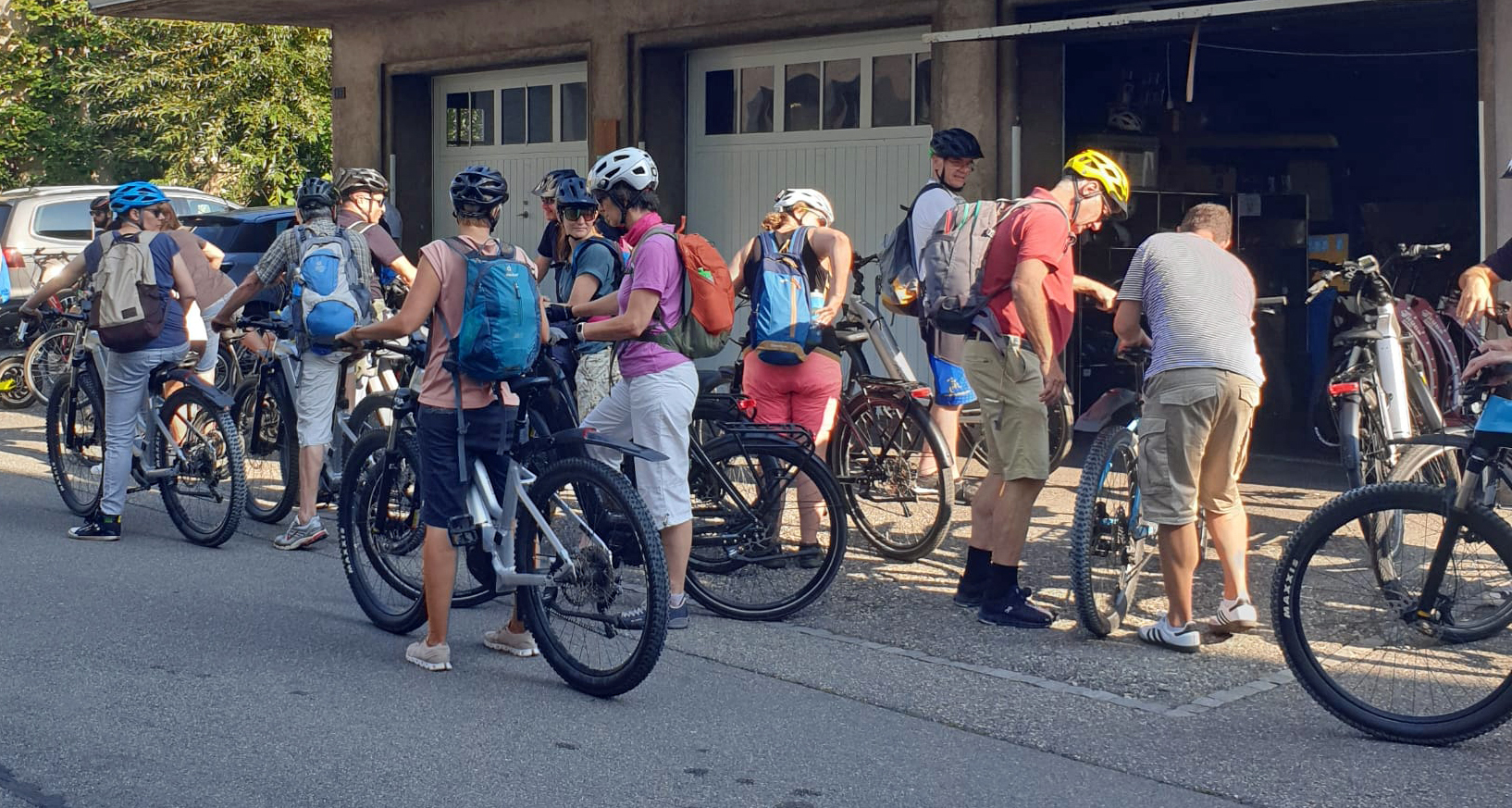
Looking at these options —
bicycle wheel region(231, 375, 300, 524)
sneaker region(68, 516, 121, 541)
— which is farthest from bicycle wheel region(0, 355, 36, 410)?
sneaker region(68, 516, 121, 541)

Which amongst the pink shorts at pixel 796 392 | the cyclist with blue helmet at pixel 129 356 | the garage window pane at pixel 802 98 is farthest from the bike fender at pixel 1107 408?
the garage window pane at pixel 802 98

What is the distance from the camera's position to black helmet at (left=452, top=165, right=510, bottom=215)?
5918 mm

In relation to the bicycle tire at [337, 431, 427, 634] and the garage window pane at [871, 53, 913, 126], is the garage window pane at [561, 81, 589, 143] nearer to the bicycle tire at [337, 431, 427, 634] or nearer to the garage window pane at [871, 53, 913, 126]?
the garage window pane at [871, 53, 913, 126]

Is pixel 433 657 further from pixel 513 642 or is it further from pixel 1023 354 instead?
pixel 1023 354

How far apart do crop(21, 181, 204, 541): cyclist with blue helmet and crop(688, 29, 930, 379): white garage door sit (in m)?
5.39

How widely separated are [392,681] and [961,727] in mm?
1962

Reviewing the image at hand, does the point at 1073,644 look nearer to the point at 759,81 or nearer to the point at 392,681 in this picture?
the point at 392,681

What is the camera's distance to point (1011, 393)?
262 inches

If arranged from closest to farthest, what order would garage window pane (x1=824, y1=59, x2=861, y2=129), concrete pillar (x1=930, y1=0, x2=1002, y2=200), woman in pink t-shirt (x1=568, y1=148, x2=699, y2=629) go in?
1. woman in pink t-shirt (x1=568, y1=148, x2=699, y2=629)
2. concrete pillar (x1=930, y1=0, x2=1002, y2=200)
3. garage window pane (x1=824, y1=59, x2=861, y2=129)

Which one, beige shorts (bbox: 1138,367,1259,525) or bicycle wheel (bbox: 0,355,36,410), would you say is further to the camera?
bicycle wheel (bbox: 0,355,36,410)

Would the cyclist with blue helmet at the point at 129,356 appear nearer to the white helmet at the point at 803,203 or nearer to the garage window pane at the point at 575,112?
the white helmet at the point at 803,203

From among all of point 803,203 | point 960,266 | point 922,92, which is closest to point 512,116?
point 922,92

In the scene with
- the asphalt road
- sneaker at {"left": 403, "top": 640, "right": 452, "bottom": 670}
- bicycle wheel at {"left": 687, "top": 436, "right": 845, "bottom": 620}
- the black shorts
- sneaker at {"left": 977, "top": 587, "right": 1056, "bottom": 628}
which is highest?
the black shorts

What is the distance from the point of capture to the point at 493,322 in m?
5.73
